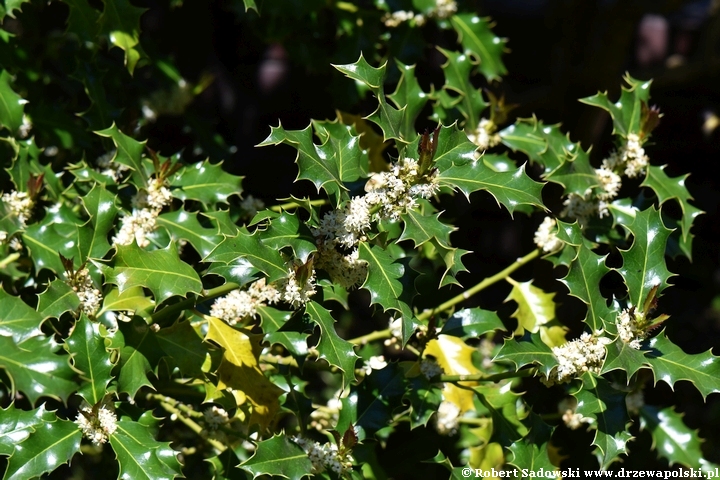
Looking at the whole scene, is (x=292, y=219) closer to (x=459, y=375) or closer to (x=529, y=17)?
(x=459, y=375)

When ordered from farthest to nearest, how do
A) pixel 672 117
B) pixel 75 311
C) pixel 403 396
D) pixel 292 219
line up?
pixel 672 117, pixel 403 396, pixel 75 311, pixel 292 219

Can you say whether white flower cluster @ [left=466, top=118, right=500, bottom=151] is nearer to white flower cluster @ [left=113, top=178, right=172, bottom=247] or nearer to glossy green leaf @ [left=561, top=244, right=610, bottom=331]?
glossy green leaf @ [left=561, top=244, right=610, bottom=331]

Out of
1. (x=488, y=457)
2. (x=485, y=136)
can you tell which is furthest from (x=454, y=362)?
(x=485, y=136)

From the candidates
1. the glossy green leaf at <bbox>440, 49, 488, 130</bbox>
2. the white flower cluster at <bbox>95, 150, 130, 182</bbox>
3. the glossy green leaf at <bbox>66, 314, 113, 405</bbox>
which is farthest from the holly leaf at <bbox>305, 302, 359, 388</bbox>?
the glossy green leaf at <bbox>440, 49, 488, 130</bbox>

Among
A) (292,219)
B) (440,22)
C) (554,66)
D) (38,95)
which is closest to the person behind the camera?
(292,219)

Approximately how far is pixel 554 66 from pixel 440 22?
4.41 feet

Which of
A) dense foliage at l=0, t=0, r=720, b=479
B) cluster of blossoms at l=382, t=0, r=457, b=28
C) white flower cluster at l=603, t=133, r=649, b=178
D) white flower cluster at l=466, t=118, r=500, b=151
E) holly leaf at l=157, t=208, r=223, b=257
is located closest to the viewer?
dense foliage at l=0, t=0, r=720, b=479

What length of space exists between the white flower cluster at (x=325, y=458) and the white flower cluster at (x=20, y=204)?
91cm

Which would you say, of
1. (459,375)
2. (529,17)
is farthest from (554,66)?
(459,375)

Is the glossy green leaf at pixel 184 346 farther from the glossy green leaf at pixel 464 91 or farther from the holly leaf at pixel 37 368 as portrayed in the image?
the glossy green leaf at pixel 464 91

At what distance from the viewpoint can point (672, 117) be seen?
4590mm

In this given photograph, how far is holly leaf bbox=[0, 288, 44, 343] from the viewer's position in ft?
5.72

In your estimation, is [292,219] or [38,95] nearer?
[292,219]

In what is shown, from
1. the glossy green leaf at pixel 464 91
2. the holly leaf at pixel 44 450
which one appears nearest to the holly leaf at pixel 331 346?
the holly leaf at pixel 44 450
